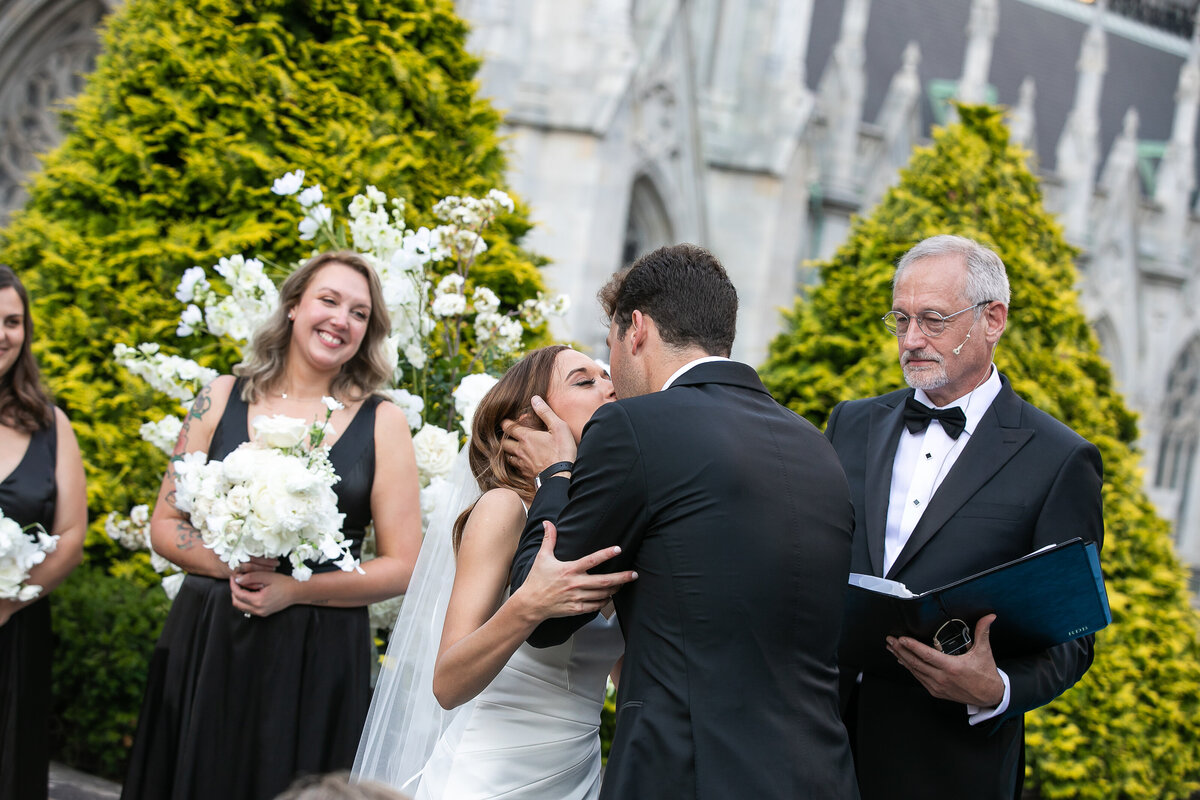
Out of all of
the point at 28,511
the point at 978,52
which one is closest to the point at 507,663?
the point at 28,511

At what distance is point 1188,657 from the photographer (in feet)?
22.2

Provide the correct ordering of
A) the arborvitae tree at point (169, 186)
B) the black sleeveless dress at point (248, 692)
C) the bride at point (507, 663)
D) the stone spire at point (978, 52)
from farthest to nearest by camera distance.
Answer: the stone spire at point (978, 52) → the arborvitae tree at point (169, 186) → the black sleeveless dress at point (248, 692) → the bride at point (507, 663)

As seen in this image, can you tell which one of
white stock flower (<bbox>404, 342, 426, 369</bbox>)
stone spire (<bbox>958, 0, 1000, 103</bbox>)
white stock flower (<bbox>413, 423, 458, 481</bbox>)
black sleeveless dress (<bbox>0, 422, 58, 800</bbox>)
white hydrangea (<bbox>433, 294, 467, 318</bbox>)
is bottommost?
black sleeveless dress (<bbox>0, 422, 58, 800</bbox>)

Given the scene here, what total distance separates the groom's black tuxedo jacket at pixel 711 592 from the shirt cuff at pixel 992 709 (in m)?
0.77

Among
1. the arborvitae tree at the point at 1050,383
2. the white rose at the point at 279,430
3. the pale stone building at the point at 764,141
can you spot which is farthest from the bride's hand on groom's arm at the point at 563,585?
the pale stone building at the point at 764,141

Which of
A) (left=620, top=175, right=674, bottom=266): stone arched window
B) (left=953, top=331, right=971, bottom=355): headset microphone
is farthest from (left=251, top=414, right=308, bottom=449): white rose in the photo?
(left=620, top=175, right=674, bottom=266): stone arched window

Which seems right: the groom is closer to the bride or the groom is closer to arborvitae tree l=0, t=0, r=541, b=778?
the bride

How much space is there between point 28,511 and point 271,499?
1395 mm

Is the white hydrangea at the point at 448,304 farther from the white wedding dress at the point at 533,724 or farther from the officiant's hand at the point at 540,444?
the white wedding dress at the point at 533,724

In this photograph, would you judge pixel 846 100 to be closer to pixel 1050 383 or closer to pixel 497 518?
pixel 1050 383

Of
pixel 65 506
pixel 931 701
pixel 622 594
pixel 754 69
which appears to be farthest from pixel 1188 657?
pixel 754 69

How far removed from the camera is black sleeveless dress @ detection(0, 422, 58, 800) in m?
4.02

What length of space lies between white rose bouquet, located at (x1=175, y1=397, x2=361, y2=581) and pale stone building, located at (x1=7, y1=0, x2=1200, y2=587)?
368 cm

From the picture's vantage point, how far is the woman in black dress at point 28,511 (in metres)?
4.03
